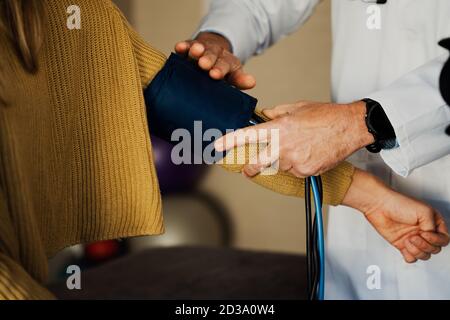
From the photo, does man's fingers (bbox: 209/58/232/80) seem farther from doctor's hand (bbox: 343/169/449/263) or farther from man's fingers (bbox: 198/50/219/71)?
doctor's hand (bbox: 343/169/449/263)

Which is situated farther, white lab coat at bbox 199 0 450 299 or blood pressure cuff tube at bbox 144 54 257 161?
white lab coat at bbox 199 0 450 299

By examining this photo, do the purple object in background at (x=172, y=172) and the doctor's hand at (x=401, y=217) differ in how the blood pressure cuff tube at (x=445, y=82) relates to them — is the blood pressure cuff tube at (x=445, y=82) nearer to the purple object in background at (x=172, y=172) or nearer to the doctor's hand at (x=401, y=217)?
the doctor's hand at (x=401, y=217)

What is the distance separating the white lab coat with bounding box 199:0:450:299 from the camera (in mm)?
964

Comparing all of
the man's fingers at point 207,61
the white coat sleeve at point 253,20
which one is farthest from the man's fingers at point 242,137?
the white coat sleeve at point 253,20

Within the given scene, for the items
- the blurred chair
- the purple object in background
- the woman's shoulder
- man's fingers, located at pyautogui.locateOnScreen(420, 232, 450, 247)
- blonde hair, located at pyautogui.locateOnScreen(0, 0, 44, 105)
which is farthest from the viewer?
the purple object in background

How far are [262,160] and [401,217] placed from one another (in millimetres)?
258

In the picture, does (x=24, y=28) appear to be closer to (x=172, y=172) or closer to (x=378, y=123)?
(x=378, y=123)

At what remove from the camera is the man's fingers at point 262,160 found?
92cm

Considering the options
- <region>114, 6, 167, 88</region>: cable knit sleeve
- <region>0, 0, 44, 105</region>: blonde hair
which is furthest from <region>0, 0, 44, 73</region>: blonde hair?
<region>114, 6, 167, 88</region>: cable knit sleeve

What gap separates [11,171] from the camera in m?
0.62

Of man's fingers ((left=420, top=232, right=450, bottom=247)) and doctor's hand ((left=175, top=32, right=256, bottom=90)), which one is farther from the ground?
doctor's hand ((left=175, top=32, right=256, bottom=90))

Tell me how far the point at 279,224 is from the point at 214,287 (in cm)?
166

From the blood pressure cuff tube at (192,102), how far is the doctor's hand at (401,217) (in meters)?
0.26

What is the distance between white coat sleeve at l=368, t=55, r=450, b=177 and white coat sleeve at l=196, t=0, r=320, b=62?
1.26ft
